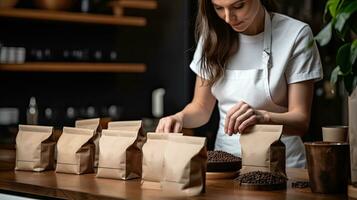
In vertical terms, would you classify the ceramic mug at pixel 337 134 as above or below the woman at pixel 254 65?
below

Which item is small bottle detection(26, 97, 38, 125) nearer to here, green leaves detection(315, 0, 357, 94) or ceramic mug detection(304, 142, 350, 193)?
ceramic mug detection(304, 142, 350, 193)

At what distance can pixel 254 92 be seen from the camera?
2.34 m

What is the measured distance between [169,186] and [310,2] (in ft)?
14.1

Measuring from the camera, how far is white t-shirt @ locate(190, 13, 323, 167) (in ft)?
7.30

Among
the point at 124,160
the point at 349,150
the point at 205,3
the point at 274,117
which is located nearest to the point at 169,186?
the point at 124,160

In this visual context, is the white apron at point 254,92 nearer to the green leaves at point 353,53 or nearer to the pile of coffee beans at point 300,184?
the pile of coffee beans at point 300,184

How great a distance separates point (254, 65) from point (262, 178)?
30.8 inches

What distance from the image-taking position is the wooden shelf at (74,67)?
14.3 feet

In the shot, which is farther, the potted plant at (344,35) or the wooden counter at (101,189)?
the wooden counter at (101,189)

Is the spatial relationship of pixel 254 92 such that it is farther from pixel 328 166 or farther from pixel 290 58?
pixel 328 166

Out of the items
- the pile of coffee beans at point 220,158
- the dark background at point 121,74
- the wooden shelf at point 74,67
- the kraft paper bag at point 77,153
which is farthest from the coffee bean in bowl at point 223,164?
the wooden shelf at point 74,67

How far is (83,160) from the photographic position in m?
1.90

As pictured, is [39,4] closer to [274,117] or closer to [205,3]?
[205,3]

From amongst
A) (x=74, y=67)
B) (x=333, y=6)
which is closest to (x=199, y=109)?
(x=333, y=6)
